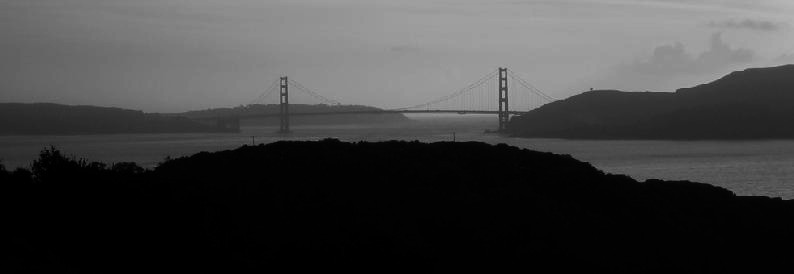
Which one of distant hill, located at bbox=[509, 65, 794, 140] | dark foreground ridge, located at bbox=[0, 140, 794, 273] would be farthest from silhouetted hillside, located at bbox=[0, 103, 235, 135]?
dark foreground ridge, located at bbox=[0, 140, 794, 273]

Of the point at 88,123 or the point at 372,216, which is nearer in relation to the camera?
the point at 372,216

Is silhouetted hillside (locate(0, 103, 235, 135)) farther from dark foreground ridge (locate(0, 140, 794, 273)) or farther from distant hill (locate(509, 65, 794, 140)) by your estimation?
dark foreground ridge (locate(0, 140, 794, 273))

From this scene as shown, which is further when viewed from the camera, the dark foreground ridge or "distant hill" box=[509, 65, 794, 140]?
"distant hill" box=[509, 65, 794, 140]

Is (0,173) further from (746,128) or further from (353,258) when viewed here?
(746,128)

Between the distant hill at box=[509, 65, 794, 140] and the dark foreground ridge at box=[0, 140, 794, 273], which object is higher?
the distant hill at box=[509, 65, 794, 140]

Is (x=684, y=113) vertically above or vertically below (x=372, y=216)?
above
